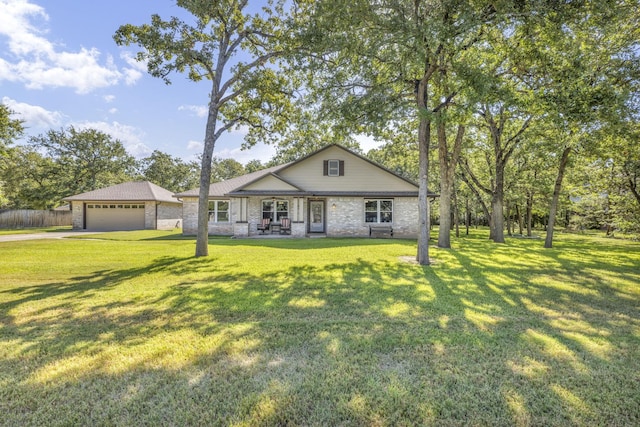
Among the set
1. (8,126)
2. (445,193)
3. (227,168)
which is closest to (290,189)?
(445,193)

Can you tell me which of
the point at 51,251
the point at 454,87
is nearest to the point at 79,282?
the point at 51,251

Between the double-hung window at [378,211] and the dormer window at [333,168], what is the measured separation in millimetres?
2675

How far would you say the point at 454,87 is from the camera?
29.4 ft

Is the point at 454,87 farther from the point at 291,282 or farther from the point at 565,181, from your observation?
the point at 565,181

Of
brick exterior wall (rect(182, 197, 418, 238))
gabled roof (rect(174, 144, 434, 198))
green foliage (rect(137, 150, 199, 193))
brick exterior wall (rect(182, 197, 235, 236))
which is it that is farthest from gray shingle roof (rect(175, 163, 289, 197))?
green foliage (rect(137, 150, 199, 193))

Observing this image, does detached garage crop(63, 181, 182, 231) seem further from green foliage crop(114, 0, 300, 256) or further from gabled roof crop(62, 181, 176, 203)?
green foliage crop(114, 0, 300, 256)

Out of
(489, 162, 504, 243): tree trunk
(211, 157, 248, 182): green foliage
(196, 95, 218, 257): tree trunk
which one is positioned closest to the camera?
(196, 95, 218, 257): tree trunk

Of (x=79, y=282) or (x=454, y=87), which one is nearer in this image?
(x=79, y=282)

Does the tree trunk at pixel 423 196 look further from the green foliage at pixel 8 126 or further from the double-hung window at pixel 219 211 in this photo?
the green foliage at pixel 8 126

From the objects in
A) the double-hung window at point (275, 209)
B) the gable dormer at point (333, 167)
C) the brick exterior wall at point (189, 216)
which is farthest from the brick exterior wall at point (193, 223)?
the gable dormer at point (333, 167)

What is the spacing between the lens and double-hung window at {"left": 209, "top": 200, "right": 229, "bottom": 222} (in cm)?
2072

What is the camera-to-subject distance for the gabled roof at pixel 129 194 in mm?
24297

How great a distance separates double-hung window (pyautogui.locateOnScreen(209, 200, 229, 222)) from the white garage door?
8547 mm

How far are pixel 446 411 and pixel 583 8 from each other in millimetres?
9806
